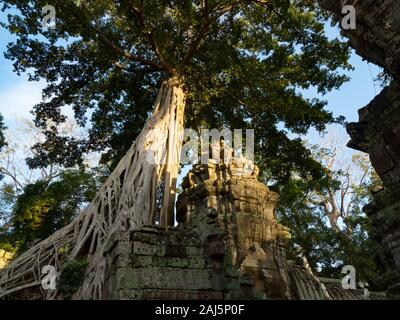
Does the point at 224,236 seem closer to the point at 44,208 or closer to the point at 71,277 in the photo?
the point at 71,277

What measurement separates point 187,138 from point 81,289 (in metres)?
6.76

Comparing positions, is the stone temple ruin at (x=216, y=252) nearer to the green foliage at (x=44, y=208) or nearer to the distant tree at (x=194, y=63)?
the distant tree at (x=194, y=63)

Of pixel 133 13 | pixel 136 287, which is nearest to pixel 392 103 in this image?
pixel 136 287

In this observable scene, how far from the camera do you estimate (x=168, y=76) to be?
10688 mm

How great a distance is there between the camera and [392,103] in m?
4.87

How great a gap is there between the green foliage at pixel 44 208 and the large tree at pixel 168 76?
1363 millimetres

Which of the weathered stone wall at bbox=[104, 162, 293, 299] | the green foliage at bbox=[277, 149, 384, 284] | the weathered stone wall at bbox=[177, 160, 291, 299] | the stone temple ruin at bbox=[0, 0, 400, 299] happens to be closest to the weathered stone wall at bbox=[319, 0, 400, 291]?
the stone temple ruin at bbox=[0, 0, 400, 299]

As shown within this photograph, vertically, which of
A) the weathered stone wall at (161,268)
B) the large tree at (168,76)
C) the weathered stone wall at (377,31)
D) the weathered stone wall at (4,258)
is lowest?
the weathered stone wall at (161,268)

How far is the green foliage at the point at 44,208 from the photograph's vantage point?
1219cm

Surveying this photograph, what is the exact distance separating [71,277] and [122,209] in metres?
1.49

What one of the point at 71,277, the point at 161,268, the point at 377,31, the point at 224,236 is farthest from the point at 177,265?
the point at 377,31

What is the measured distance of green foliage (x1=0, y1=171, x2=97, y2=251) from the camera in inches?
480

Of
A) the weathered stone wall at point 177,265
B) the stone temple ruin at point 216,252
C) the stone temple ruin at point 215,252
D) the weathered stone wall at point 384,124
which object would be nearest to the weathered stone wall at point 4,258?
the stone temple ruin at point 215,252

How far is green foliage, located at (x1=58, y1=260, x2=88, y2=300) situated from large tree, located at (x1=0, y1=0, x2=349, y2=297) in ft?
3.29
